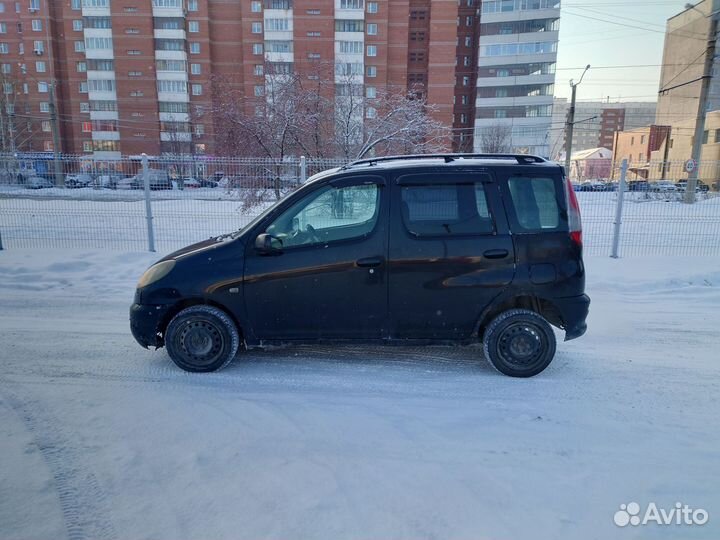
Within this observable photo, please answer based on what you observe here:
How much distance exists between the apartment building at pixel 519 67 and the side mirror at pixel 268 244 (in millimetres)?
62698

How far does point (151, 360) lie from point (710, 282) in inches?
344

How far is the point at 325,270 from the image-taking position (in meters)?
4.12

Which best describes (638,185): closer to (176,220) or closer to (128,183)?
(176,220)

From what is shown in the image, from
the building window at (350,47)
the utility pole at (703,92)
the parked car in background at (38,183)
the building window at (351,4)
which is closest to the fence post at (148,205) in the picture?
the parked car in background at (38,183)

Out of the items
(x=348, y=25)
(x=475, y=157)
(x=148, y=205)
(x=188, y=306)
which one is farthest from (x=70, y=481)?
(x=348, y=25)

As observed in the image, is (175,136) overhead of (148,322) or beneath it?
overhead

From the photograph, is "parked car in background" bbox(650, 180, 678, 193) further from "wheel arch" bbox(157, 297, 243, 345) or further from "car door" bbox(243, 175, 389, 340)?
"wheel arch" bbox(157, 297, 243, 345)

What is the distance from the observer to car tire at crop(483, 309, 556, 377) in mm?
4164

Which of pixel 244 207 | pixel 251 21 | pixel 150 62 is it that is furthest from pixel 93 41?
pixel 244 207

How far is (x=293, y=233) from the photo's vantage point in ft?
13.9

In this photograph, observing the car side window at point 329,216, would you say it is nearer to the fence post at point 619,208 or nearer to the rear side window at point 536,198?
the rear side window at point 536,198

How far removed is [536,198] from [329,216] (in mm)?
1929

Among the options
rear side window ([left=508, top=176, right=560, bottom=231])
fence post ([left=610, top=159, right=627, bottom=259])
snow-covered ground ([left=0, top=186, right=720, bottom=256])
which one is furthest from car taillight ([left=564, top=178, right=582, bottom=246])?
snow-covered ground ([left=0, top=186, right=720, bottom=256])

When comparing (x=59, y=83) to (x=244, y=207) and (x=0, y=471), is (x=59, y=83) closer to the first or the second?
(x=244, y=207)
